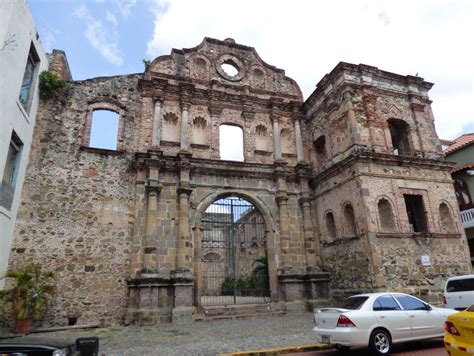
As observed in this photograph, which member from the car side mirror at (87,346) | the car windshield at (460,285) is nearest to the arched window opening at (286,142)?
the car windshield at (460,285)

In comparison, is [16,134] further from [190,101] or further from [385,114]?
[385,114]

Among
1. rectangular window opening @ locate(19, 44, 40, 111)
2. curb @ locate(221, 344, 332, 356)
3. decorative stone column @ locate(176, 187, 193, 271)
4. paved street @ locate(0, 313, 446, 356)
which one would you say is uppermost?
rectangular window opening @ locate(19, 44, 40, 111)

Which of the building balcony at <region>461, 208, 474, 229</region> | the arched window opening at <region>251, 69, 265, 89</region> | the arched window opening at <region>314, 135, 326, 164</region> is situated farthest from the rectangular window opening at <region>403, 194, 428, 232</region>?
the arched window opening at <region>251, 69, 265, 89</region>

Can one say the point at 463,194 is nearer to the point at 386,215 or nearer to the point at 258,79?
the point at 386,215

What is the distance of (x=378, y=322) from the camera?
6223 millimetres

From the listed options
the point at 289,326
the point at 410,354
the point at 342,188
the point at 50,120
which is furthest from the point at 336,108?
the point at 50,120

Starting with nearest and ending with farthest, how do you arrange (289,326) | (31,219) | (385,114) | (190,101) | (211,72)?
(289,326) → (31,219) → (385,114) → (190,101) → (211,72)

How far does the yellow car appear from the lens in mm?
4324

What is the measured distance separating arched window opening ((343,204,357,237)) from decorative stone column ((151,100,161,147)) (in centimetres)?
814

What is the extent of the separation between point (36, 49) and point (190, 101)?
5996 millimetres

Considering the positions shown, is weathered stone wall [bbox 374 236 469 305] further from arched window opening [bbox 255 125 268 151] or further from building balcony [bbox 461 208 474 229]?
arched window opening [bbox 255 125 268 151]

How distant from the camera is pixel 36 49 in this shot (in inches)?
451

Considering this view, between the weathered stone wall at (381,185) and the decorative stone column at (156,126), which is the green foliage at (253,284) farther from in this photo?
the decorative stone column at (156,126)

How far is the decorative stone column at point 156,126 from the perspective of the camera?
13383 millimetres
